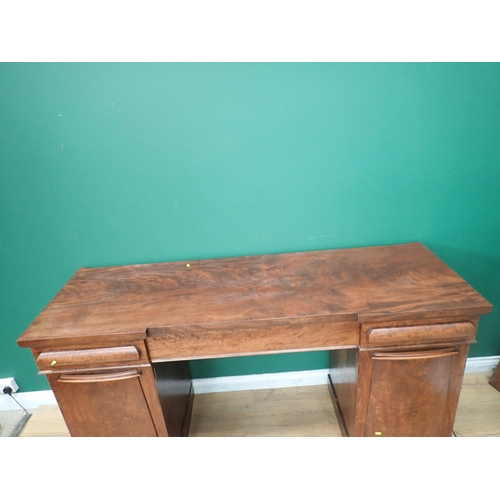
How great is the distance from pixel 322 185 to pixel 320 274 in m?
0.37

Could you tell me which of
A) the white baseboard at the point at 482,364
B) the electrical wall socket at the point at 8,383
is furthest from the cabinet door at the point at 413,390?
the electrical wall socket at the point at 8,383

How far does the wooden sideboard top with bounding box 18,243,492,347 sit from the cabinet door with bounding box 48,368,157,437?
139 mm

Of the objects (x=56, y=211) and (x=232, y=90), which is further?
(x=56, y=211)

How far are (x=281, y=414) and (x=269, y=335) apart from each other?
0.70 metres

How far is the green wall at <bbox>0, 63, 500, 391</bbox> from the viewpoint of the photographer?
47.2 inches

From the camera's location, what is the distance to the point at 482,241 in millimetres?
1433

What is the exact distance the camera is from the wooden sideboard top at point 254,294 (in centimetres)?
98

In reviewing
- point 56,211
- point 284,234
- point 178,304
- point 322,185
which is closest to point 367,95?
point 322,185

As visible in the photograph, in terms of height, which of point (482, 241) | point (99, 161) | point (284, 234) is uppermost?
point (99, 161)

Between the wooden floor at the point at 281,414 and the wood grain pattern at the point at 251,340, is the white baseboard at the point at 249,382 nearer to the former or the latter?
the wooden floor at the point at 281,414

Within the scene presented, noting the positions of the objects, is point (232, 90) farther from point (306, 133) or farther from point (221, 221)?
point (221, 221)

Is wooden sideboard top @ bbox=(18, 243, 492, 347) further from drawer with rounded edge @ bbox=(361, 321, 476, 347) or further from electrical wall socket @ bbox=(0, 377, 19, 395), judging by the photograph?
electrical wall socket @ bbox=(0, 377, 19, 395)

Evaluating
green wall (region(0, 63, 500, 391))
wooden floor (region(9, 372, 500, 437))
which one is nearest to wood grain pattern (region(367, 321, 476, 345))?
green wall (region(0, 63, 500, 391))

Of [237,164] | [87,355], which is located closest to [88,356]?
[87,355]
